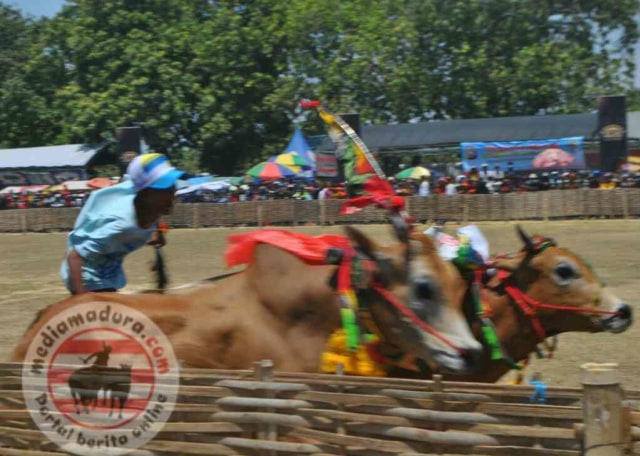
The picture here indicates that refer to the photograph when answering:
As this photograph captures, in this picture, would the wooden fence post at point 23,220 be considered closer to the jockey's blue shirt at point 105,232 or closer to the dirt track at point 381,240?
the dirt track at point 381,240

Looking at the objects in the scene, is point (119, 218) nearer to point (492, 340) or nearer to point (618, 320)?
point (492, 340)

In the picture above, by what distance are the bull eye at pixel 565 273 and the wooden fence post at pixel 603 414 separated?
233cm

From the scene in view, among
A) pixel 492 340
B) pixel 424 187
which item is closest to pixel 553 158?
pixel 424 187

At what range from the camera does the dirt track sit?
34.4 feet

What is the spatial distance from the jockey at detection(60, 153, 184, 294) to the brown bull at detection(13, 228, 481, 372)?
49cm

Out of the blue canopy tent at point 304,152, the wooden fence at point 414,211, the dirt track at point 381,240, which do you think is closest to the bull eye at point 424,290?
the dirt track at point 381,240

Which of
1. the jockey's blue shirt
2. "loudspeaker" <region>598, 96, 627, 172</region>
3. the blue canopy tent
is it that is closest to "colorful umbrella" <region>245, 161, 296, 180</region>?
the blue canopy tent

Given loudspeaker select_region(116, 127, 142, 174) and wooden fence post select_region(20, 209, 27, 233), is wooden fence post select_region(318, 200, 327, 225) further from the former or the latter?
wooden fence post select_region(20, 209, 27, 233)

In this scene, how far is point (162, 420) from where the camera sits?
5.29 metres

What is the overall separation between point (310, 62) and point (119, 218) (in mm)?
40449

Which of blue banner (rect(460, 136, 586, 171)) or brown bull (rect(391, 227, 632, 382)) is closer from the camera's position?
brown bull (rect(391, 227, 632, 382))

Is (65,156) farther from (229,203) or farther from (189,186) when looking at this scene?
(229,203)

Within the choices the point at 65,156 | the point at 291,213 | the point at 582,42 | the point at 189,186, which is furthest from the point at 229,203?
the point at 582,42

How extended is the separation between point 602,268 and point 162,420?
1410 centimetres
